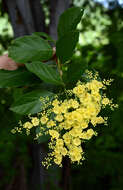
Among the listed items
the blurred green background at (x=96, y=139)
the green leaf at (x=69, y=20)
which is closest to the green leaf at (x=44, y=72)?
the green leaf at (x=69, y=20)

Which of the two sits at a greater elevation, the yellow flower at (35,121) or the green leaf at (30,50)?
the green leaf at (30,50)

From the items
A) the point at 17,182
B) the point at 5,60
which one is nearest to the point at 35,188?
the point at 17,182

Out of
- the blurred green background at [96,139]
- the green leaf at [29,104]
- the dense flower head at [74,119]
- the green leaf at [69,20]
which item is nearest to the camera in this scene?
the dense flower head at [74,119]

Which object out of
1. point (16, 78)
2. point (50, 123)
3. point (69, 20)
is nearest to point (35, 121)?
point (50, 123)

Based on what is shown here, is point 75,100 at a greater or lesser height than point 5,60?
lesser

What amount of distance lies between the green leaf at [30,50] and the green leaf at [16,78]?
0.19 feet

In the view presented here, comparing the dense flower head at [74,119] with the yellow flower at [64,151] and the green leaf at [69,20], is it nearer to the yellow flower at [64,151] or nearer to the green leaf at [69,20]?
the yellow flower at [64,151]

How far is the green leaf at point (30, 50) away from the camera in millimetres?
944

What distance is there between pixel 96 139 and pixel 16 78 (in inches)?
56.0

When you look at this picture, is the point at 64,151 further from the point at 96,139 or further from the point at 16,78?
the point at 96,139

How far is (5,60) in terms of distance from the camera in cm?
125

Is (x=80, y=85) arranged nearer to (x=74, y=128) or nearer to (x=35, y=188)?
(x=74, y=128)

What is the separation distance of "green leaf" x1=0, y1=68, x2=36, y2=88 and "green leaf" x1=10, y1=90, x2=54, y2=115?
9 centimetres

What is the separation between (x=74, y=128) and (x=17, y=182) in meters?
2.56
